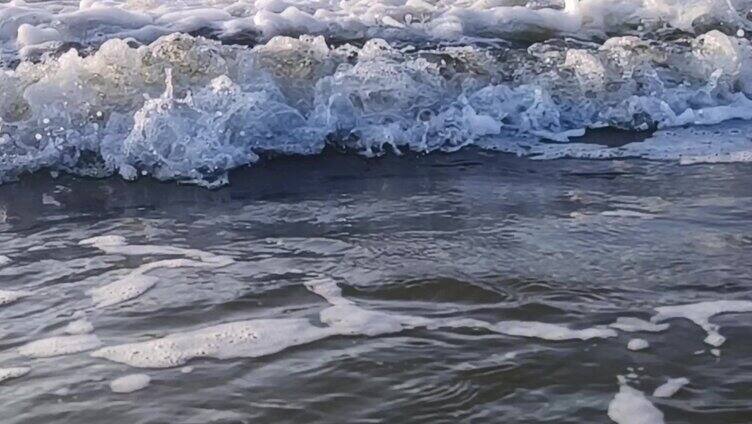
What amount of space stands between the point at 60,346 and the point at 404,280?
1203 mm

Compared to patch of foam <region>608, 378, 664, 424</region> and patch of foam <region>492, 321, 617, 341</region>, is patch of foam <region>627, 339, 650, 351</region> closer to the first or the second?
patch of foam <region>492, 321, 617, 341</region>

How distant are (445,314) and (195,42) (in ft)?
12.1

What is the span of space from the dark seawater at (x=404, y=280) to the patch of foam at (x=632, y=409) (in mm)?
30

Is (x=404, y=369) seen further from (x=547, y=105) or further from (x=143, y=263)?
(x=547, y=105)

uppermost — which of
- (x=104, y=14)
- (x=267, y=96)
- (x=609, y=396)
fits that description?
(x=104, y=14)

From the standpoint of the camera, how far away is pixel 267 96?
→ 6.27 m

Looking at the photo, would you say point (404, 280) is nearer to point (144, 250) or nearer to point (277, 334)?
point (277, 334)

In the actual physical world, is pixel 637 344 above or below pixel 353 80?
below

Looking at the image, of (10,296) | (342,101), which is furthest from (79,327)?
(342,101)

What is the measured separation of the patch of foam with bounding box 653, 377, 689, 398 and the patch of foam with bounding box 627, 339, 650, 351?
216 millimetres

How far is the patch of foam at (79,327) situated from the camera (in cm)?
339

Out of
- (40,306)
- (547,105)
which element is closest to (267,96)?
(547,105)

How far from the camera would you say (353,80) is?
21.2 ft

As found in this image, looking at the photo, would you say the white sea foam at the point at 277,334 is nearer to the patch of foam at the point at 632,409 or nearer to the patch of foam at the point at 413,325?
the patch of foam at the point at 413,325
